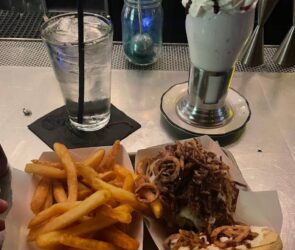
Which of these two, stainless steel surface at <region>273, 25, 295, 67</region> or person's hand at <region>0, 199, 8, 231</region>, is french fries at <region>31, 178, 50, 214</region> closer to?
person's hand at <region>0, 199, 8, 231</region>

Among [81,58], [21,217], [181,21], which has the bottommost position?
[181,21]

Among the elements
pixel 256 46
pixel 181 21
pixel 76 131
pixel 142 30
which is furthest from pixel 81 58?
pixel 181 21

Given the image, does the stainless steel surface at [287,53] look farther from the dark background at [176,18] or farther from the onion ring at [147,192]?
the onion ring at [147,192]

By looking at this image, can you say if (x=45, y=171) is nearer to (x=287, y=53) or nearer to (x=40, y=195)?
(x=40, y=195)

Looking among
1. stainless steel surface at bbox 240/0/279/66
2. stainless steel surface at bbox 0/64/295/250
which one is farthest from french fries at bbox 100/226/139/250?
stainless steel surface at bbox 240/0/279/66

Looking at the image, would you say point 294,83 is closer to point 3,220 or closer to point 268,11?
point 268,11

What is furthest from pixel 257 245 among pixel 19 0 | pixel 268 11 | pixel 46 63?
pixel 19 0

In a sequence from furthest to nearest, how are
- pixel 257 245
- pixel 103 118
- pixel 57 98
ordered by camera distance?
pixel 57 98 < pixel 103 118 < pixel 257 245
